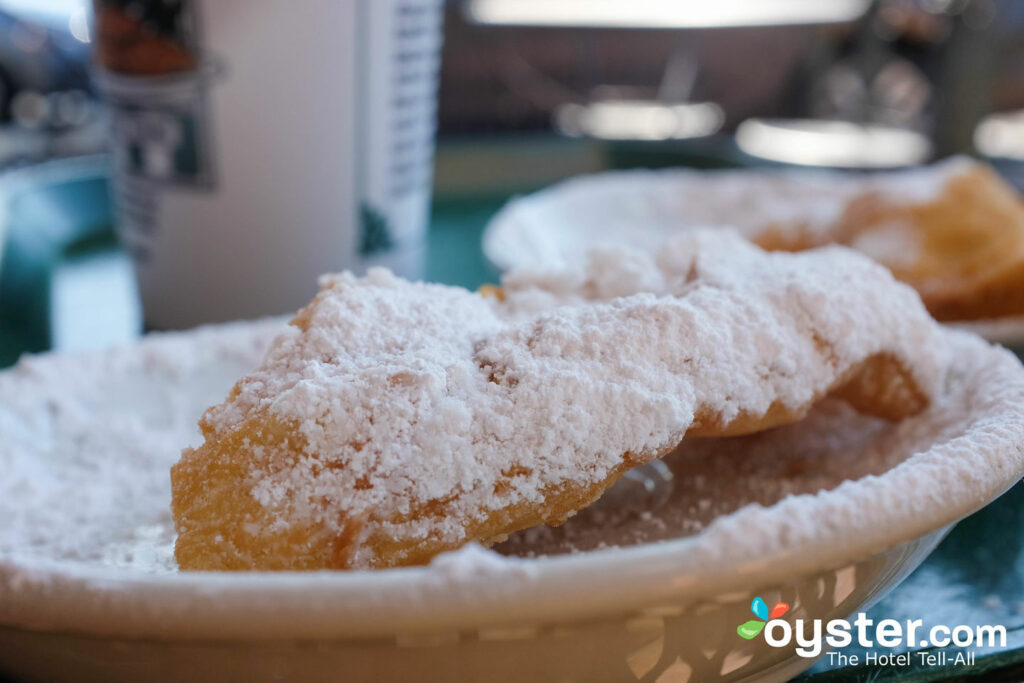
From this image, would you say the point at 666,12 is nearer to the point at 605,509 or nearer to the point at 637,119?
the point at 637,119

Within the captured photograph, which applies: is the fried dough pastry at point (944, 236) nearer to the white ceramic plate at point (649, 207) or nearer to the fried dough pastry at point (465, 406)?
the white ceramic plate at point (649, 207)

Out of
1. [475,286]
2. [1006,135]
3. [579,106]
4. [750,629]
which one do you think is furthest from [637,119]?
[750,629]

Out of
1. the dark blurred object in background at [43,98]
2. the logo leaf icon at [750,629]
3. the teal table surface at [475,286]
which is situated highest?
the logo leaf icon at [750,629]

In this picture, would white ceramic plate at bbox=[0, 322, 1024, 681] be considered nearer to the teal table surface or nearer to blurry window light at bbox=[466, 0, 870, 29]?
Result: the teal table surface

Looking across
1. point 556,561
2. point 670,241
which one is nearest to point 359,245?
point 670,241

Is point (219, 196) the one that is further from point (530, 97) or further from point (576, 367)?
point (530, 97)
